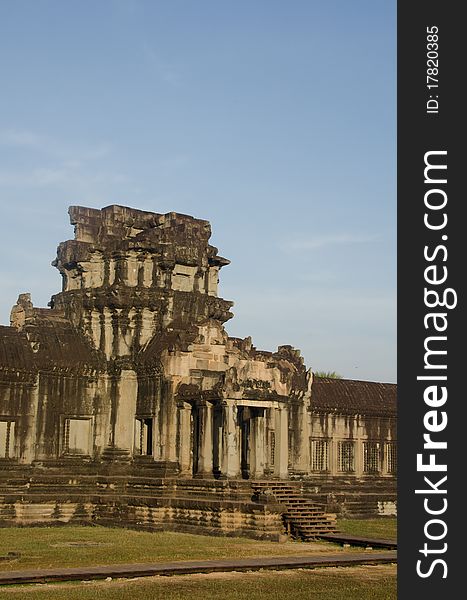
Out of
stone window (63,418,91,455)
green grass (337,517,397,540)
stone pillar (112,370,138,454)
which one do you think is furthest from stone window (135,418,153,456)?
green grass (337,517,397,540)

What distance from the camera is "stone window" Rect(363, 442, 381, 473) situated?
177 feet

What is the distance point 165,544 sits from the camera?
34.0 m

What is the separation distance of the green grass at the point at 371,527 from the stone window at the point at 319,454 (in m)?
4.22

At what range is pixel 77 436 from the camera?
151ft

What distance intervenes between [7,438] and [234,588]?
22412 mm

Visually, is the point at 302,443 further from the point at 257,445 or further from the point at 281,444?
the point at 257,445

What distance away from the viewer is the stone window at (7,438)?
4372 centimetres

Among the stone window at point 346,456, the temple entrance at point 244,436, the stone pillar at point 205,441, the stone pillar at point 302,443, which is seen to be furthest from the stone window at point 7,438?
the stone window at point 346,456

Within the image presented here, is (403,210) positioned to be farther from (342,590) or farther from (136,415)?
(136,415)

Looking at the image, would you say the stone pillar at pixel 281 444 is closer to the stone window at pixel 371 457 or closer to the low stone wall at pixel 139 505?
the low stone wall at pixel 139 505

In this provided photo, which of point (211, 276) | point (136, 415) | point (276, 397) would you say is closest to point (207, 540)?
point (276, 397)

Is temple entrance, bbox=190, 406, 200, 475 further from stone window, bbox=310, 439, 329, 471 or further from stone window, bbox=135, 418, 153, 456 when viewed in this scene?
stone window, bbox=310, 439, 329, 471

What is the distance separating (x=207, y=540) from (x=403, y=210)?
70.6 ft

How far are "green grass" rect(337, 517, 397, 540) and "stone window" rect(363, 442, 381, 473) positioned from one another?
12.5 feet
